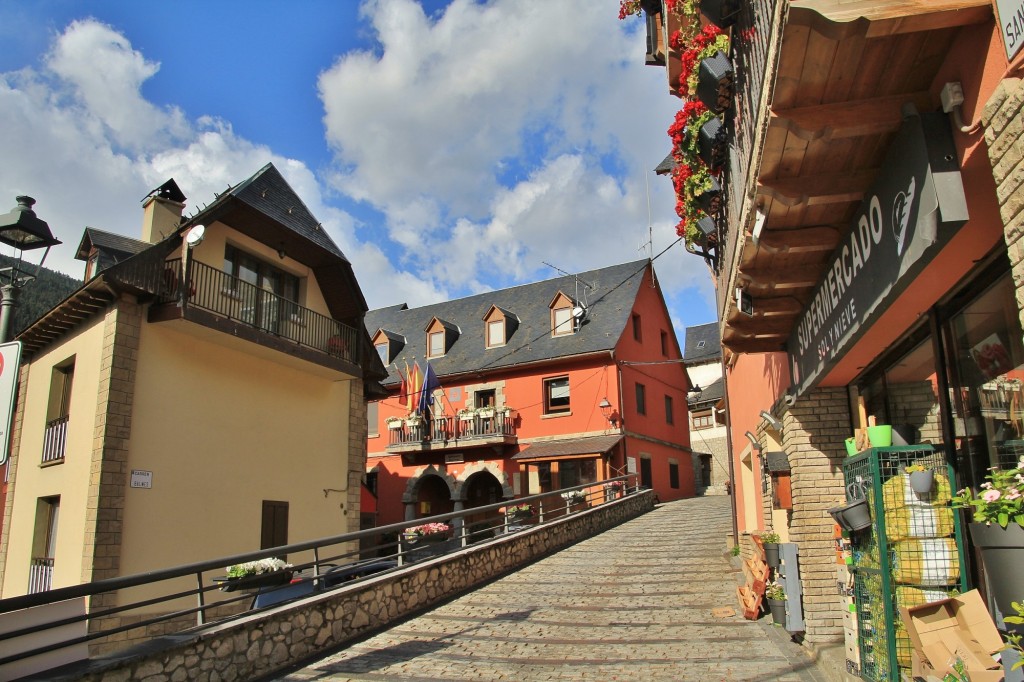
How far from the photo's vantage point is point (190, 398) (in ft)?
43.6

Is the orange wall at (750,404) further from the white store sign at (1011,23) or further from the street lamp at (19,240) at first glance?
the street lamp at (19,240)

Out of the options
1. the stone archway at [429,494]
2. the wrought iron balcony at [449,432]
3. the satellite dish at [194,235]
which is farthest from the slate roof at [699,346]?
the satellite dish at [194,235]

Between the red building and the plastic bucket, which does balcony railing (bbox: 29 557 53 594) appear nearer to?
the plastic bucket

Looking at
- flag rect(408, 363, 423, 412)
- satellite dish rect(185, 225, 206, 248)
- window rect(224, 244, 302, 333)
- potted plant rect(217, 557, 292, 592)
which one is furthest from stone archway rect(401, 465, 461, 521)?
potted plant rect(217, 557, 292, 592)

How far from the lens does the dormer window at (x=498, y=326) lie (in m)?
29.8

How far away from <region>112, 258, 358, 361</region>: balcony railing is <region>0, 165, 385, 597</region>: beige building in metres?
0.04

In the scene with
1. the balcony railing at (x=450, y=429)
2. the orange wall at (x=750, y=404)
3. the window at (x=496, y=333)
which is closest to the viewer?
the orange wall at (x=750, y=404)

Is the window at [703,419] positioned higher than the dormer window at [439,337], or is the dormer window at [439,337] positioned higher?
the dormer window at [439,337]

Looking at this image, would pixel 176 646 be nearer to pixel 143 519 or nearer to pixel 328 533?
pixel 143 519

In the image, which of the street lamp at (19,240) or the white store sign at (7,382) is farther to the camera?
the street lamp at (19,240)

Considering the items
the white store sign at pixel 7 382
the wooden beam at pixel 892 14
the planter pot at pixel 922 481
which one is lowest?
the planter pot at pixel 922 481

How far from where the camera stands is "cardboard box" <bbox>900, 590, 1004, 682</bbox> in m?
3.52

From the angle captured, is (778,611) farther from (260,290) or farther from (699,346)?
(699,346)

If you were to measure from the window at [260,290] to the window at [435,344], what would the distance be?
15.1 metres
